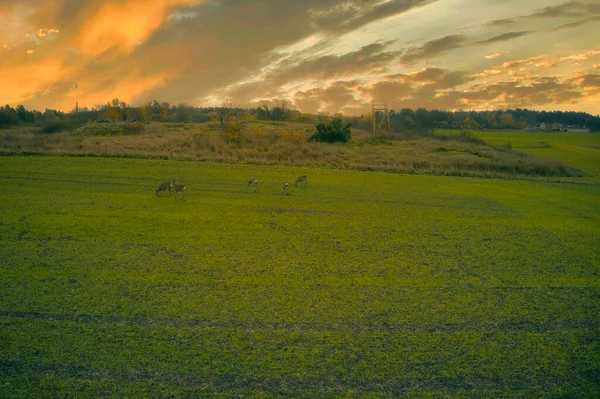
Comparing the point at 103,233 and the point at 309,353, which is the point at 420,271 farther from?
the point at 103,233

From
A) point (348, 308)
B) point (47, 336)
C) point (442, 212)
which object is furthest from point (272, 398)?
point (442, 212)

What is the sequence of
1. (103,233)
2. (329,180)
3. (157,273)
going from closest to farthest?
1. (157,273)
2. (103,233)
3. (329,180)

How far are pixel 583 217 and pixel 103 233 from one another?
19927 mm

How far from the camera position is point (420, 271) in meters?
10.3

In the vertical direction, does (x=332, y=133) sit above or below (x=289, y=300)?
above

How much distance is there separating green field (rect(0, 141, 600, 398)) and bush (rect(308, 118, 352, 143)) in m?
32.0

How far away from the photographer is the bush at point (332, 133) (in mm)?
49125

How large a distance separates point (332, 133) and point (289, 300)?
42275 mm

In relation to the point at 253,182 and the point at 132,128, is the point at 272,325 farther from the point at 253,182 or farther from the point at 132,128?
the point at 132,128

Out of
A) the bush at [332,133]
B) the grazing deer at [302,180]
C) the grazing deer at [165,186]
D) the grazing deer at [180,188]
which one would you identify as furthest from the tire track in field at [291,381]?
the bush at [332,133]

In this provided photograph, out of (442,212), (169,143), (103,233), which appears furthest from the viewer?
(169,143)

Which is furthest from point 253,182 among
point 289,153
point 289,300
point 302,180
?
point 289,153

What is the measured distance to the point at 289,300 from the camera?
837 centimetres

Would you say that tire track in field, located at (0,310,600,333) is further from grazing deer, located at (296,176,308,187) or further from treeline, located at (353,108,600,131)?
treeline, located at (353,108,600,131)
